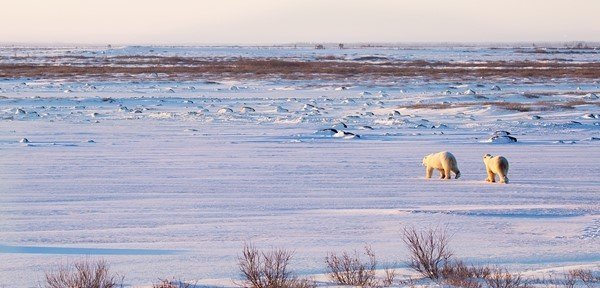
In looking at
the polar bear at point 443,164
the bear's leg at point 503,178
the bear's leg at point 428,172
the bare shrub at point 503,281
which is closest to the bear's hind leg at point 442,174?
the polar bear at point 443,164

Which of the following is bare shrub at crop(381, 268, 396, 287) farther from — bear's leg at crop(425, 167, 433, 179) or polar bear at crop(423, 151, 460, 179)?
bear's leg at crop(425, 167, 433, 179)

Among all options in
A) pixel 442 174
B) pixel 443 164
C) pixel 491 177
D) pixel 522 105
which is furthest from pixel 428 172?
pixel 522 105

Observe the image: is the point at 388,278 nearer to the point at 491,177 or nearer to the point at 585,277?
the point at 585,277

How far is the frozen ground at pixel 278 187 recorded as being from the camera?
847 cm

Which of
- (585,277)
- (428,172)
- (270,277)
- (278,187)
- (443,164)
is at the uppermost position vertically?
(443,164)

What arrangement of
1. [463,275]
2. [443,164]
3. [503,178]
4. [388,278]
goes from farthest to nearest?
[443,164] → [503,178] → [388,278] → [463,275]

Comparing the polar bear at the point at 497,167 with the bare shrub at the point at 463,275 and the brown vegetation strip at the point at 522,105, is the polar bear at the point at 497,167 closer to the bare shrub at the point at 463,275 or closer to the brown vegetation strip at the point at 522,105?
the bare shrub at the point at 463,275

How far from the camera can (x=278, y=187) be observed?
41.3ft

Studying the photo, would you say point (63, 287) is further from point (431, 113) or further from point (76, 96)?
point (76, 96)

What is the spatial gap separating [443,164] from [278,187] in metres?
2.41

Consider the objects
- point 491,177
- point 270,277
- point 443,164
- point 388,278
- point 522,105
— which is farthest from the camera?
point 522,105

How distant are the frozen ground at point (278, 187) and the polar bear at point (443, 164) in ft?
0.58

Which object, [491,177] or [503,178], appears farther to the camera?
[491,177]

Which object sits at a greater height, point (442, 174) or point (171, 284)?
point (442, 174)
